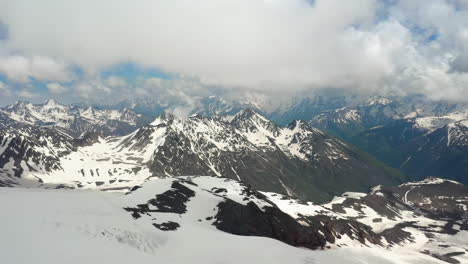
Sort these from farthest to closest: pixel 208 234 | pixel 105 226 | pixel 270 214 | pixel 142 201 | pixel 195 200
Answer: pixel 270 214 → pixel 195 200 → pixel 142 201 → pixel 208 234 → pixel 105 226

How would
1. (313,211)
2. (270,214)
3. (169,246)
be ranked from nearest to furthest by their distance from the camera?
(169,246) → (270,214) → (313,211)

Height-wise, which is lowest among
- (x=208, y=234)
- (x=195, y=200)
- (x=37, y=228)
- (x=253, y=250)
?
(x=195, y=200)

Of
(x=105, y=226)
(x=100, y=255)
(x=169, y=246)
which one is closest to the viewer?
(x=100, y=255)

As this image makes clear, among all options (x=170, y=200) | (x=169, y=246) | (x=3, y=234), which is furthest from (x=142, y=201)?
(x=3, y=234)

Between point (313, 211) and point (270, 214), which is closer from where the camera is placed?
point (270, 214)

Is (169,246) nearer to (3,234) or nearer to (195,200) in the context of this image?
(3,234)

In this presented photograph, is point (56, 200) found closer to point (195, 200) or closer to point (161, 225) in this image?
point (161, 225)

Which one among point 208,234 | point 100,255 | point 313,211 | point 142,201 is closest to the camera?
point 100,255

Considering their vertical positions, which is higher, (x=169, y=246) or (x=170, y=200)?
(x=169, y=246)

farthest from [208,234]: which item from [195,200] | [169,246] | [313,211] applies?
[313,211]
